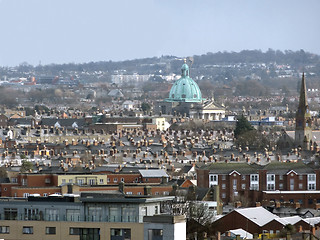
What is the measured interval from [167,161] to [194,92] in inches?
4805

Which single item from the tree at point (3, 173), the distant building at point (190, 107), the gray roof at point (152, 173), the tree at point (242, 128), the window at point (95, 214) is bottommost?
the distant building at point (190, 107)

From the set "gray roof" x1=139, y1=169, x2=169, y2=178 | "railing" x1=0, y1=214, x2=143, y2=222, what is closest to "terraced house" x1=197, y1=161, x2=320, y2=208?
"gray roof" x1=139, y1=169, x2=169, y2=178

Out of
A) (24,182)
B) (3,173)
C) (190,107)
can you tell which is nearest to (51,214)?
(24,182)

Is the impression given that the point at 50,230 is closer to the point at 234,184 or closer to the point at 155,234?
the point at 155,234

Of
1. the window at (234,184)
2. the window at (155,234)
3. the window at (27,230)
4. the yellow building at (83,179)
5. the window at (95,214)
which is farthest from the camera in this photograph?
the window at (234,184)

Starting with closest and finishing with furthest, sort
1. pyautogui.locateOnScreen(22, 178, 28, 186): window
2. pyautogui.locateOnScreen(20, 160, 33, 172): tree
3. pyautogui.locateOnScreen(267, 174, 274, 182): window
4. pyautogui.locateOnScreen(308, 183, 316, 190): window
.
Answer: pyautogui.locateOnScreen(22, 178, 28, 186): window → pyautogui.locateOnScreen(308, 183, 316, 190): window → pyautogui.locateOnScreen(20, 160, 33, 172): tree → pyautogui.locateOnScreen(267, 174, 274, 182): window

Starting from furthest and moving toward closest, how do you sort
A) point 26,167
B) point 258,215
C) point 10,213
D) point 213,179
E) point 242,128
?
point 242,128 → point 26,167 → point 213,179 → point 258,215 → point 10,213

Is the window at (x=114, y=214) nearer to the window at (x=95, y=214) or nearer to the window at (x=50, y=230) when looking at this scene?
the window at (x=95, y=214)

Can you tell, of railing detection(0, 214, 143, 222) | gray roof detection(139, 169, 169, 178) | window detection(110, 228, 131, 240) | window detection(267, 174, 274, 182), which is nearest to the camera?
window detection(110, 228, 131, 240)

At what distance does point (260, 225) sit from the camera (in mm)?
46906

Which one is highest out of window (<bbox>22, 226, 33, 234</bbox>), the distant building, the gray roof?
window (<bbox>22, 226, 33, 234</bbox>)

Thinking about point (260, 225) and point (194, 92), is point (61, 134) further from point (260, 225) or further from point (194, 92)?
point (194, 92)

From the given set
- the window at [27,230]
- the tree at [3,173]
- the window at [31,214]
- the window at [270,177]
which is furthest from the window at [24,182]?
the window at [27,230]

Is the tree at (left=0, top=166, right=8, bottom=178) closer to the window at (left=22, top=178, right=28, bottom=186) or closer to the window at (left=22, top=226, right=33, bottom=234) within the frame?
the window at (left=22, top=178, right=28, bottom=186)
